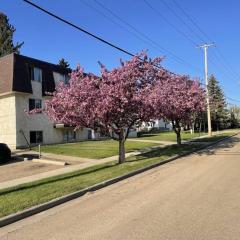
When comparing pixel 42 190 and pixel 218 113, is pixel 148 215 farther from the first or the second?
pixel 218 113

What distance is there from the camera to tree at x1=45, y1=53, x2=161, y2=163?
19.2 metres

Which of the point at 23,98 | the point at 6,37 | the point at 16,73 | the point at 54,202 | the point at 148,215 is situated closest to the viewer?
the point at 148,215

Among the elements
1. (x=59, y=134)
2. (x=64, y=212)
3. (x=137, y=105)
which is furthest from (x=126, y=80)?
(x=59, y=134)

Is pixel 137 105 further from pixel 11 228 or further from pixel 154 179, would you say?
pixel 11 228

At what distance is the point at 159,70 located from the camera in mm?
21969

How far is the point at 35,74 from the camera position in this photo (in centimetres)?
3575

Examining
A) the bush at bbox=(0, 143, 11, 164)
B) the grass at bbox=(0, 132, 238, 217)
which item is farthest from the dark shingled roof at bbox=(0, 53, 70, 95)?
the grass at bbox=(0, 132, 238, 217)

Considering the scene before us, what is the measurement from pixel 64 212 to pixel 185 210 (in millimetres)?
2880

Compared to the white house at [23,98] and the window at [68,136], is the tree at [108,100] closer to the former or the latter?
the white house at [23,98]

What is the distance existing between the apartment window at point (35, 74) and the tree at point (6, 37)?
1175 inches

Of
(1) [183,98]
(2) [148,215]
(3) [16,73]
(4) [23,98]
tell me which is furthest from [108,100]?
(4) [23,98]

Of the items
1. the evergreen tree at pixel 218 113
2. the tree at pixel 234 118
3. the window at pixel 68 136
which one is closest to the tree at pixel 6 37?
the window at pixel 68 136

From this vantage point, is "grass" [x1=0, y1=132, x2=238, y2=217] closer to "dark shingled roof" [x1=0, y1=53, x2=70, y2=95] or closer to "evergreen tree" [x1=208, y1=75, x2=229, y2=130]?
"dark shingled roof" [x1=0, y1=53, x2=70, y2=95]

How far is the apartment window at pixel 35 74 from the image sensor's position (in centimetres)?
3530
